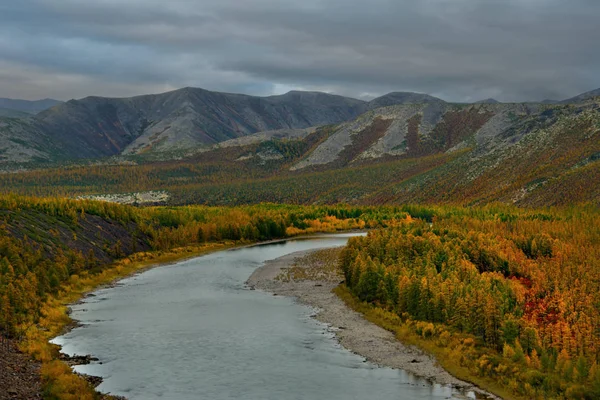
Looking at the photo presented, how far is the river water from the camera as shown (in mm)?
49750

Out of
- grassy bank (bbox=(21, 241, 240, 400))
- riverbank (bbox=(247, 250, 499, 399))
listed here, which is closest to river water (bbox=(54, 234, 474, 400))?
riverbank (bbox=(247, 250, 499, 399))

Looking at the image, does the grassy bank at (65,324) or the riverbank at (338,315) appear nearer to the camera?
the grassy bank at (65,324)

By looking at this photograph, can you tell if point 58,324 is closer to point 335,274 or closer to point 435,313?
point 435,313

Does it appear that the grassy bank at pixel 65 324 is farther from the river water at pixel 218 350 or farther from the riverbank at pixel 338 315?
the riverbank at pixel 338 315

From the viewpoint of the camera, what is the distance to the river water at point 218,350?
49750mm

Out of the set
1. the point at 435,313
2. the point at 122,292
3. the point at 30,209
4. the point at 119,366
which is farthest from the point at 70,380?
the point at 30,209

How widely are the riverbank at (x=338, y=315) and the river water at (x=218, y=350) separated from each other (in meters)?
1.74

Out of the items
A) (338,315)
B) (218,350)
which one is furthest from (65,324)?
(338,315)

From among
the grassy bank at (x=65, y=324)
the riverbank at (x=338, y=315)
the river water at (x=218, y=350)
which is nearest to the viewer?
the grassy bank at (x=65, y=324)

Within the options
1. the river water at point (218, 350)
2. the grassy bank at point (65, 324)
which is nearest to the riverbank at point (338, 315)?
the river water at point (218, 350)

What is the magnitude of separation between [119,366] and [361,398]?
21727mm

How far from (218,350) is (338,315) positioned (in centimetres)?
2069

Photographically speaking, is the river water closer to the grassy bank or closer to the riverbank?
the riverbank

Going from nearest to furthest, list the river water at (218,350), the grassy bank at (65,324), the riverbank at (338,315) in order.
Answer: the grassy bank at (65,324) < the river water at (218,350) < the riverbank at (338,315)
